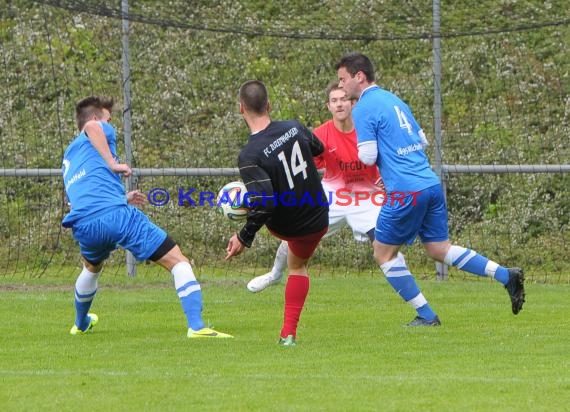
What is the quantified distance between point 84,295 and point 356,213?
287 cm

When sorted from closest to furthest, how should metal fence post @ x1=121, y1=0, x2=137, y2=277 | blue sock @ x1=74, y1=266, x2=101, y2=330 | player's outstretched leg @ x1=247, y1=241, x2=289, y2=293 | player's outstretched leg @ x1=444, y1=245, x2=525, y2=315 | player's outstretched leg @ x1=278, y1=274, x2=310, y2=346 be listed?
1. player's outstretched leg @ x1=278, y1=274, x2=310, y2=346
2. blue sock @ x1=74, y1=266, x2=101, y2=330
3. player's outstretched leg @ x1=444, y1=245, x2=525, y2=315
4. player's outstretched leg @ x1=247, y1=241, x2=289, y2=293
5. metal fence post @ x1=121, y1=0, x2=137, y2=277

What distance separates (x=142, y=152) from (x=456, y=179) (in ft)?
13.8

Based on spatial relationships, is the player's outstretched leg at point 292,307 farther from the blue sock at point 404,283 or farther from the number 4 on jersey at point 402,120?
the number 4 on jersey at point 402,120

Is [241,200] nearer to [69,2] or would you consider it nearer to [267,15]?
[69,2]

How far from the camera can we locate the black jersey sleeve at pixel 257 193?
7.84 m

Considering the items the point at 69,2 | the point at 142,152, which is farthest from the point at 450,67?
the point at 69,2

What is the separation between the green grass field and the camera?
239 inches

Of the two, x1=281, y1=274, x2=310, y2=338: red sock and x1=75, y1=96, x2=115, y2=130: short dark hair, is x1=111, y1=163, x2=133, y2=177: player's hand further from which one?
x1=281, y1=274, x2=310, y2=338: red sock

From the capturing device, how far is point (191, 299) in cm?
843

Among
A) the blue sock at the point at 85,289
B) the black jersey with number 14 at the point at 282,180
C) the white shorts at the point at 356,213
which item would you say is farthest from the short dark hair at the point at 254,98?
the white shorts at the point at 356,213

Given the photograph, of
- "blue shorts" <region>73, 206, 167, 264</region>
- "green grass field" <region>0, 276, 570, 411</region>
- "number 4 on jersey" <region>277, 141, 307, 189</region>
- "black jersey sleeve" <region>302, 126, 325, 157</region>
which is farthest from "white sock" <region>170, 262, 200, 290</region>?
"black jersey sleeve" <region>302, 126, 325, 157</region>

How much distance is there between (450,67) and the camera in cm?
1723

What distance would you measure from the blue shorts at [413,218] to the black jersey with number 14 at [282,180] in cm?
90

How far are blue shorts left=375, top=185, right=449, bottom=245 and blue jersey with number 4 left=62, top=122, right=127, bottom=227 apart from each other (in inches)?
76.4
